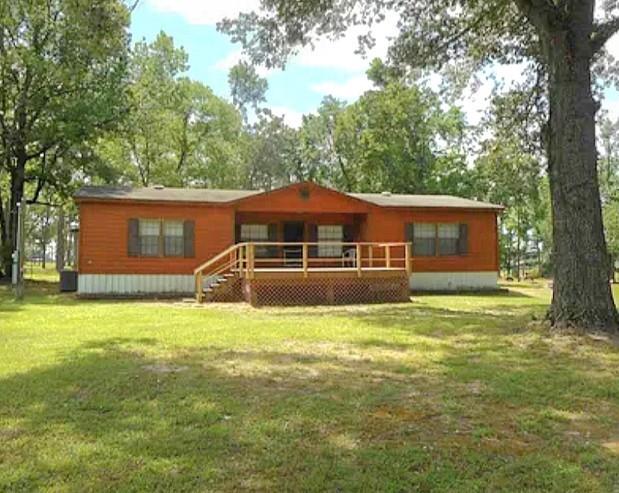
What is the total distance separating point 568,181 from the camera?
8.24 m

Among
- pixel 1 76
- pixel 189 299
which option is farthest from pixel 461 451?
pixel 1 76

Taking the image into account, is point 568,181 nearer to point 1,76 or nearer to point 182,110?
point 1,76

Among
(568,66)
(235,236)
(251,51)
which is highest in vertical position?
(251,51)

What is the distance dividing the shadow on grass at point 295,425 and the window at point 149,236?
435 inches

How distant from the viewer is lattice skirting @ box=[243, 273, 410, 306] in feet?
46.4

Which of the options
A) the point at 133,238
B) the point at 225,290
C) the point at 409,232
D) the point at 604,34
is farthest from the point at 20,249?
the point at 604,34

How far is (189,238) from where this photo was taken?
17750mm

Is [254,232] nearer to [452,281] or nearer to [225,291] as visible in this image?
[225,291]

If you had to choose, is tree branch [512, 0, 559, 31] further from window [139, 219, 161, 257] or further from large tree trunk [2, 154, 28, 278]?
large tree trunk [2, 154, 28, 278]

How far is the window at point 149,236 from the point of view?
1733 cm

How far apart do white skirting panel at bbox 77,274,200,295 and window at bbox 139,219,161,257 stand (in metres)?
0.71

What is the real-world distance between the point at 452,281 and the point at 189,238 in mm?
8772

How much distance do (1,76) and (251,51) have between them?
15.9 m

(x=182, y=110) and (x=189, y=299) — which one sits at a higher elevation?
(x=182, y=110)
